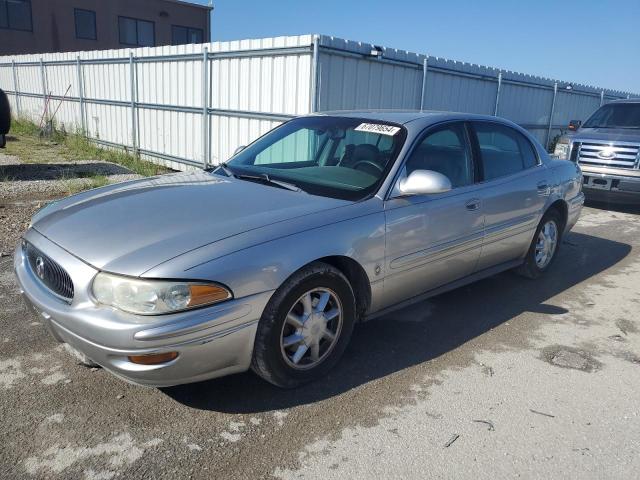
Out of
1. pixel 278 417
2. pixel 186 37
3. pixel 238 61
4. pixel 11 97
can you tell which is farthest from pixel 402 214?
pixel 186 37

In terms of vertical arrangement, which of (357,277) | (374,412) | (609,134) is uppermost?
(609,134)

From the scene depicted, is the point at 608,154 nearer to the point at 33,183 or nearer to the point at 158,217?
the point at 158,217

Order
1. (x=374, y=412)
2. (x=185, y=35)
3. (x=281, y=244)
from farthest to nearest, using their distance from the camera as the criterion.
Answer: (x=185, y=35), (x=374, y=412), (x=281, y=244)

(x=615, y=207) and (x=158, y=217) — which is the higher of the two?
(x=158, y=217)

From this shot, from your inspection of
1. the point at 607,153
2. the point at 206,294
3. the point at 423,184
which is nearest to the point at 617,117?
the point at 607,153

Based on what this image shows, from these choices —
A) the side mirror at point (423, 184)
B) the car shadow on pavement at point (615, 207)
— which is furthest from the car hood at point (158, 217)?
the car shadow on pavement at point (615, 207)

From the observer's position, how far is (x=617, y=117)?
10.1m

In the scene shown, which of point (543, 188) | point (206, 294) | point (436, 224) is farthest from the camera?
point (543, 188)

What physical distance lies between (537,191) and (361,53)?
4.66m

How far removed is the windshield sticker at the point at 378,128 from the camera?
3.80m

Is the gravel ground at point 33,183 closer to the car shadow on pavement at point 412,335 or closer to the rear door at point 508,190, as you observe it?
the car shadow on pavement at point 412,335

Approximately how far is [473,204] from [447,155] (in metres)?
0.42

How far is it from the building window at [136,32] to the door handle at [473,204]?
106 ft

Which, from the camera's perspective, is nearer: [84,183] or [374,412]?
[374,412]
